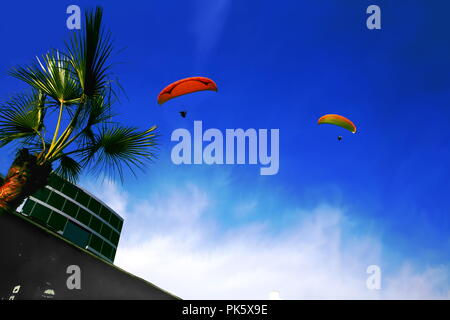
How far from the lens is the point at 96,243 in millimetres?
38625

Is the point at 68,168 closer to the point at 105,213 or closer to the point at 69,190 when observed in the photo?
the point at 69,190

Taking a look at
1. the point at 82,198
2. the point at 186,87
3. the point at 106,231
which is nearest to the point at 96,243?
the point at 106,231

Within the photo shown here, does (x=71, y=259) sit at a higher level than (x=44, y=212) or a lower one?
lower

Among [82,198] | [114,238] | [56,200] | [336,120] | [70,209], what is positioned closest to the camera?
[336,120]

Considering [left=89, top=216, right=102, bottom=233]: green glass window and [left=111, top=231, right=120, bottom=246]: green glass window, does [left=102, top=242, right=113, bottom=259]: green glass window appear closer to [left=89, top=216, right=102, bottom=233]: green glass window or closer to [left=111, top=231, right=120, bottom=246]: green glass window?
[left=111, top=231, right=120, bottom=246]: green glass window

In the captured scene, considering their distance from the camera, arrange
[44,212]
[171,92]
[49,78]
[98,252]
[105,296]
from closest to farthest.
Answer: [49,78], [105,296], [171,92], [44,212], [98,252]

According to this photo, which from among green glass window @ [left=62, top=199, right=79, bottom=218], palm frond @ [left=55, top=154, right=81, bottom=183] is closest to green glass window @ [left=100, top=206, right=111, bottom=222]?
green glass window @ [left=62, top=199, right=79, bottom=218]

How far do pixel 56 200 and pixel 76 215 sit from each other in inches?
116

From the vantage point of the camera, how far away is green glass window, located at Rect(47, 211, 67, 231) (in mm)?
34031

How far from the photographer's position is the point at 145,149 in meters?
5.00
